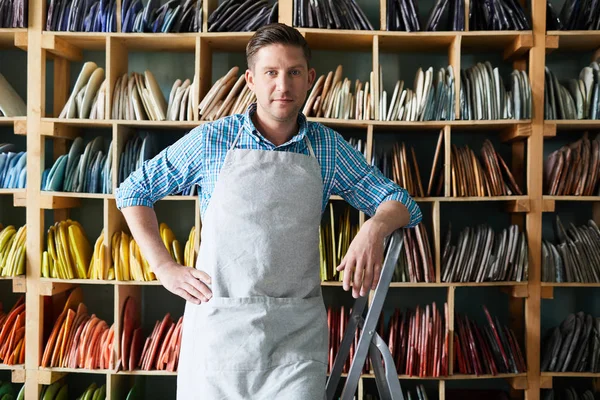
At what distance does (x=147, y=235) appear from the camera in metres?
1.79

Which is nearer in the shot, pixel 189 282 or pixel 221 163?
pixel 189 282

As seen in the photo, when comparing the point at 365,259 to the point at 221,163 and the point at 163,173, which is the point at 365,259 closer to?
the point at 221,163

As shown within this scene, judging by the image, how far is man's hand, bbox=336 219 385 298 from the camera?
1.61 meters

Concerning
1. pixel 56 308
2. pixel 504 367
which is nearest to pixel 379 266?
pixel 504 367

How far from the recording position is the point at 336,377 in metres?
1.99

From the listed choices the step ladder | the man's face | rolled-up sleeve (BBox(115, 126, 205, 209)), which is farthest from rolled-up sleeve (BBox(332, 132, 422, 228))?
rolled-up sleeve (BBox(115, 126, 205, 209))

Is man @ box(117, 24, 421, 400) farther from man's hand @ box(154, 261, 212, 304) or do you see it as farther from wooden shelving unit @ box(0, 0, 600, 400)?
wooden shelving unit @ box(0, 0, 600, 400)

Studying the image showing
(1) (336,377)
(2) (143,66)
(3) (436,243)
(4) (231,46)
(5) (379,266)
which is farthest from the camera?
(2) (143,66)

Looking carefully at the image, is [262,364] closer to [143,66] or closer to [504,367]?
[504,367]

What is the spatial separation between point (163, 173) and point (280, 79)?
474 millimetres

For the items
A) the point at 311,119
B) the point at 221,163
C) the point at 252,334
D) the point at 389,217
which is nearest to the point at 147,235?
the point at 221,163

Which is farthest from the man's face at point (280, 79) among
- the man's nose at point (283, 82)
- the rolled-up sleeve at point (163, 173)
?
the rolled-up sleeve at point (163, 173)

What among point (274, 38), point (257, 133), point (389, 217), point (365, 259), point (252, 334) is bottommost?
point (252, 334)

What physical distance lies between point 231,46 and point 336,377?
194cm
